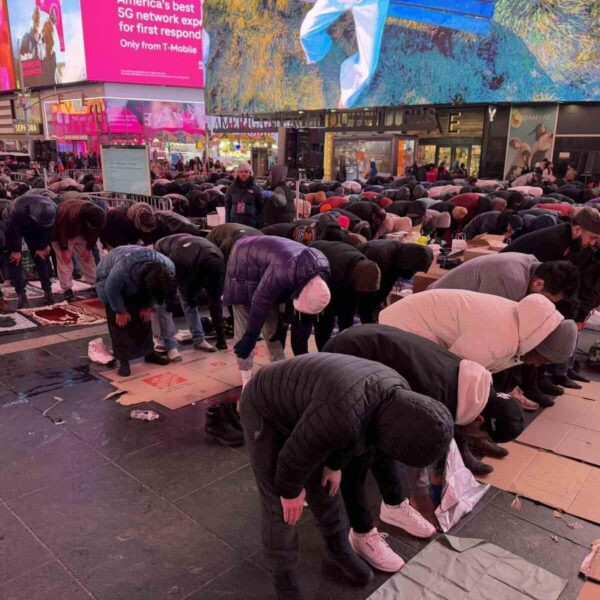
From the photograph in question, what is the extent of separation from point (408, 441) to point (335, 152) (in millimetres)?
16992

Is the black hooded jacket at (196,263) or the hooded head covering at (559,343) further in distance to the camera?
the black hooded jacket at (196,263)

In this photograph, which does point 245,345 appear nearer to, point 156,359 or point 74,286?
point 156,359

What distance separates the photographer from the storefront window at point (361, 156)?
1656cm

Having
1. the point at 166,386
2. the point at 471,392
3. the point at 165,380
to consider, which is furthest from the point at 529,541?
the point at 165,380

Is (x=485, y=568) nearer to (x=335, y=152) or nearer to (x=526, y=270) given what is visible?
(x=526, y=270)

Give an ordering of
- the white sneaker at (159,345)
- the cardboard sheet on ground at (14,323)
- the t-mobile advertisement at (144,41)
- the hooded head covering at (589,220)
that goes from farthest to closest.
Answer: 1. the t-mobile advertisement at (144,41)
2. the cardboard sheet on ground at (14,323)
3. the white sneaker at (159,345)
4. the hooded head covering at (589,220)

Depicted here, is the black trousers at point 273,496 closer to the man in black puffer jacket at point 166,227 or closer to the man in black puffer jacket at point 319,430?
the man in black puffer jacket at point 319,430

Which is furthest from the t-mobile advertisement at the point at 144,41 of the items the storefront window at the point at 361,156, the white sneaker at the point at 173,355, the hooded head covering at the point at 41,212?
the white sneaker at the point at 173,355

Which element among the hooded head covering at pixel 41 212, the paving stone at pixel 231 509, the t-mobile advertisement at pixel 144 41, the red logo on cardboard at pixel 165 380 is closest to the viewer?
the paving stone at pixel 231 509

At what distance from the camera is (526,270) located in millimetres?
3426

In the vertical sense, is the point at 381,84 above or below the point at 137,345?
above

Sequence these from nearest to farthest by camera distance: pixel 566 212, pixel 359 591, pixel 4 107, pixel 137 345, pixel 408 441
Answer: pixel 408 441 → pixel 359 591 → pixel 137 345 → pixel 566 212 → pixel 4 107

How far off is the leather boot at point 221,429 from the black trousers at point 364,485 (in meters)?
1.17

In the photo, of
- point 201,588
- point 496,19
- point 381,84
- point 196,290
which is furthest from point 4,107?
point 201,588
